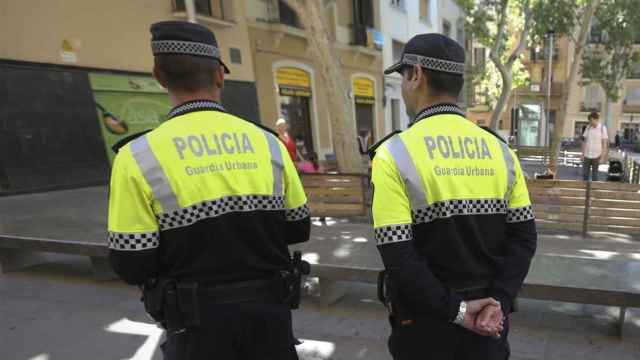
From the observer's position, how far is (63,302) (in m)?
4.19

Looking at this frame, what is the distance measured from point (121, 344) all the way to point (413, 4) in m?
22.4

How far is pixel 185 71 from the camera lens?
1638mm

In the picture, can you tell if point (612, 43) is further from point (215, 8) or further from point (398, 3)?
point (215, 8)

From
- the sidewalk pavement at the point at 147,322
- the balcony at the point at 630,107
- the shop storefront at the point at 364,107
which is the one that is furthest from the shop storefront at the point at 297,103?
the balcony at the point at 630,107

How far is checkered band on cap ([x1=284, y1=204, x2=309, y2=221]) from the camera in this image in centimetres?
195

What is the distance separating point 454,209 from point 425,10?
25015 mm

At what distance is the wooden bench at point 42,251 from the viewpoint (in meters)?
4.37

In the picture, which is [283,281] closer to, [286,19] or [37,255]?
[37,255]

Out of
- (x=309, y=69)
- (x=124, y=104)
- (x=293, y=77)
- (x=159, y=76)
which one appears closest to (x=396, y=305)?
(x=159, y=76)

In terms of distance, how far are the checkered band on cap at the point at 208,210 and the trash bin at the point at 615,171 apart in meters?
12.1

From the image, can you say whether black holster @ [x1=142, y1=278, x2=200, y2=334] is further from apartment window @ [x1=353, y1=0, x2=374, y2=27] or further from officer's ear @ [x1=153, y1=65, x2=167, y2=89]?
apartment window @ [x1=353, y1=0, x2=374, y2=27]

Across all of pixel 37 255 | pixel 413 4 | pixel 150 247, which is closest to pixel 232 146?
pixel 150 247

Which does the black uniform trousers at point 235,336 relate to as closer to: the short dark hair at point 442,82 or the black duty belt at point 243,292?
the black duty belt at point 243,292

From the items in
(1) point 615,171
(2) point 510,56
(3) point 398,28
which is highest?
(3) point 398,28
